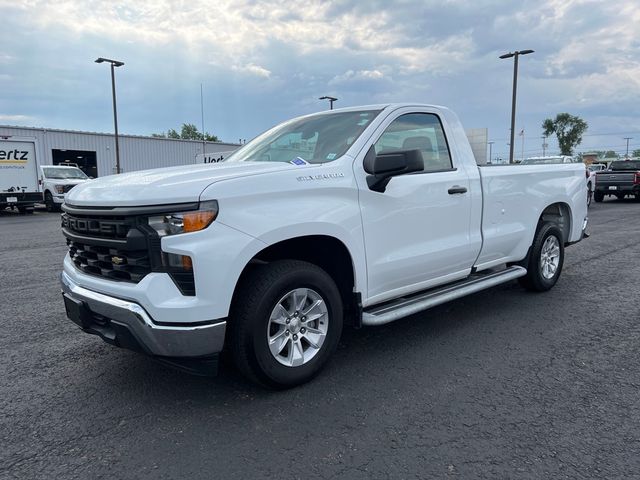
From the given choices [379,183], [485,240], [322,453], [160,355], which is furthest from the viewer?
[485,240]

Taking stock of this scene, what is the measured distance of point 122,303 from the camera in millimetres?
2939

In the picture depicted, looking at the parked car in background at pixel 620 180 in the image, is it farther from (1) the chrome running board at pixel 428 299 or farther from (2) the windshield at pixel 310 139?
(2) the windshield at pixel 310 139

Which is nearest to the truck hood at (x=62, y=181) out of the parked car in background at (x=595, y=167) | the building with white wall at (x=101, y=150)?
the building with white wall at (x=101, y=150)

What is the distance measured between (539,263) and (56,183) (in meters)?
18.6

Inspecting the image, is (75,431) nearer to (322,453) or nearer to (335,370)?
(322,453)

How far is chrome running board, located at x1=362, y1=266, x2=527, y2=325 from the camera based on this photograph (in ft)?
12.2

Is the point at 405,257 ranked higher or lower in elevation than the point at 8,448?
higher

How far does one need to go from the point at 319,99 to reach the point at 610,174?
52.2 feet

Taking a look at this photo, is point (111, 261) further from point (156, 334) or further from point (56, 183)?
point (56, 183)

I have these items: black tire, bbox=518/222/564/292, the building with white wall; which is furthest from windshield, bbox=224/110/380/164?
the building with white wall

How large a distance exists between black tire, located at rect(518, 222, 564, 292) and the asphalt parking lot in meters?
0.79

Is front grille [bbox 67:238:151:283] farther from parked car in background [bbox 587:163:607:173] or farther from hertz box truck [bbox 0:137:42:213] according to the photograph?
parked car in background [bbox 587:163:607:173]

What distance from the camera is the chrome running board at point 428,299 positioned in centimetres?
371

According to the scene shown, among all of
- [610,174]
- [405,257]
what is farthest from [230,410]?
[610,174]
